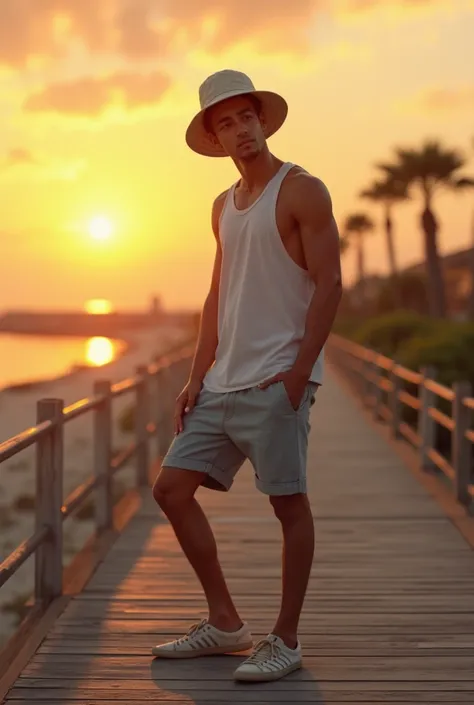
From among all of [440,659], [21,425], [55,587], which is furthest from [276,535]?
[21,425]

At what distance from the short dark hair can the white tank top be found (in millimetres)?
237

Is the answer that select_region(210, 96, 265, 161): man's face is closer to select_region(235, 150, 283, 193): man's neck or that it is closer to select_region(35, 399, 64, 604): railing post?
select_region(235, 150, 283, 193): man's neck

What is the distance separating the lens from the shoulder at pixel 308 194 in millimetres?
4090

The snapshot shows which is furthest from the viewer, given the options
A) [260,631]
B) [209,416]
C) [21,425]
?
[21,425]

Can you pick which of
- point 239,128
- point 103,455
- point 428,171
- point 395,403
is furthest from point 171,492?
point 428,171

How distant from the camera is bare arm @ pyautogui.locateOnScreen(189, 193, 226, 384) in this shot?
179 inches

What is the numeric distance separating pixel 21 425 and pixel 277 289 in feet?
73.7

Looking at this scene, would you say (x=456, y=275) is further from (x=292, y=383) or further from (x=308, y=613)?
(x=292, y=383)

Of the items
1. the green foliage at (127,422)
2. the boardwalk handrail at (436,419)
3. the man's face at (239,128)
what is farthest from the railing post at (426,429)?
Result: the green foliage at (127,422)

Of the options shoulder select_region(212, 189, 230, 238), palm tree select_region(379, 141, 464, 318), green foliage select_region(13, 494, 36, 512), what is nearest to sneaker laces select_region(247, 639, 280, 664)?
shoulder select_region(212, 189, 230, 238)

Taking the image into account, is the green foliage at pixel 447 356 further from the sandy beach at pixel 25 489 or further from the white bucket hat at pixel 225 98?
the white bucket hat at pixel 225 98

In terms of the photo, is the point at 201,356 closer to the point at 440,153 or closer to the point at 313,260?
the point at 313,260

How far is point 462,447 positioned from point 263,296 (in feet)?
16.2

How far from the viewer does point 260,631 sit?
201 inches
